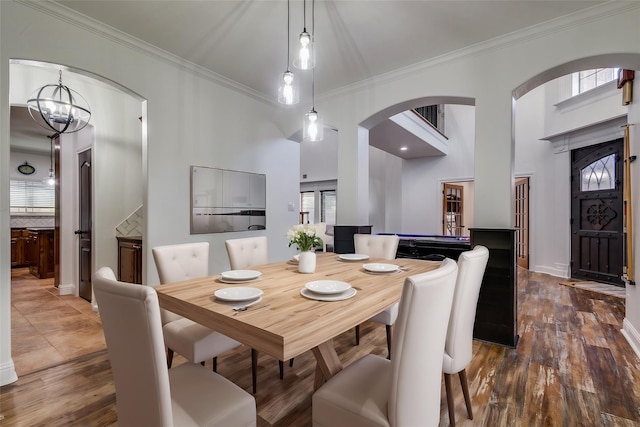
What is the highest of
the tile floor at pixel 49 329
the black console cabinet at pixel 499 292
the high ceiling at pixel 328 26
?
the high ceiling at pixel 328 26

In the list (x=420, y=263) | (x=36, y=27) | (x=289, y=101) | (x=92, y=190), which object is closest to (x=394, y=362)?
(x=420, y=263)

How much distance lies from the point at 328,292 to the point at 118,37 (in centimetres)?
291

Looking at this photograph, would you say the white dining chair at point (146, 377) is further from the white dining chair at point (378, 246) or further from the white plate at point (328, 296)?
the white dining chair at point (378, 246)

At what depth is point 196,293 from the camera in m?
1.44

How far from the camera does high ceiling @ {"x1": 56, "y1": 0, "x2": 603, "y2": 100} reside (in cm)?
228

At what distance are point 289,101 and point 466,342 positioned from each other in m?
1.91

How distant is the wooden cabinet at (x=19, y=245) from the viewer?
6055mm

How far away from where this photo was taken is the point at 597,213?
5.05m

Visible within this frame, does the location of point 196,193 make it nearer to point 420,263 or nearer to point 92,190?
point 92,190

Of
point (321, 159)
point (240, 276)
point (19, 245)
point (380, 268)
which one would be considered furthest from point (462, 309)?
point (19, 245)

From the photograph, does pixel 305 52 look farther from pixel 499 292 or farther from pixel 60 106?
pixel 60 106

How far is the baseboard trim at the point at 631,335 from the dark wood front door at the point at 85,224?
572 cm

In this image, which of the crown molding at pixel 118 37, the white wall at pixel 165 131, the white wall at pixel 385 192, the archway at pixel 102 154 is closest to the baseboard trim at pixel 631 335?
the white wall at pixel 165 131

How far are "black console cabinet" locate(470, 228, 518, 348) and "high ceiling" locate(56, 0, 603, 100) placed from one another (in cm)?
177
